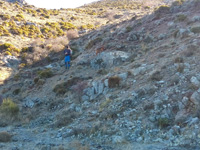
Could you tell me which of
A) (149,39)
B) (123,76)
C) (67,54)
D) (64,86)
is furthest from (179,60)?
(67,54)

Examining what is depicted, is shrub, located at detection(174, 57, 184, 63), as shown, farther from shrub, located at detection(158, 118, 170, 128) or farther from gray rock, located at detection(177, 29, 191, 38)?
gray rock, located at detection(177, 29, 191, 38)

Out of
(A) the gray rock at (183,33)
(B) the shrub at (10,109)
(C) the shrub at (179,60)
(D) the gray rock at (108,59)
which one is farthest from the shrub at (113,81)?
Result: (A) the gray rock at (183,33)

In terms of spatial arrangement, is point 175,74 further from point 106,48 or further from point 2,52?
point 2,52

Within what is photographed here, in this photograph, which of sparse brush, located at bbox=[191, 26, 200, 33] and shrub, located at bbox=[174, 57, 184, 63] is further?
sparse brush, located at bbox=[191, 26, 200, 33]

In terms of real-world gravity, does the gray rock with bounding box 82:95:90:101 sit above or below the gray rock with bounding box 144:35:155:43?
below

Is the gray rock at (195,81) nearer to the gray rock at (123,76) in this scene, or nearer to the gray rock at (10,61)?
the gray rock at (123,76)

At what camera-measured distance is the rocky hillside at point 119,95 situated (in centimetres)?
640

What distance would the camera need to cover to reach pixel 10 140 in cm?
771

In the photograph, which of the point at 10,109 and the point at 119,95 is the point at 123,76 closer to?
the point at 119,95

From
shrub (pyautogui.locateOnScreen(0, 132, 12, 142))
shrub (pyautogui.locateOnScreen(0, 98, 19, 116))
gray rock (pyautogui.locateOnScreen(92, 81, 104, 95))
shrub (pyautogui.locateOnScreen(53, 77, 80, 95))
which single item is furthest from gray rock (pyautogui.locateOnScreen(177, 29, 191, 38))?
shrub (pyautogui.locateOnScreen(0, 132, 12, 142))

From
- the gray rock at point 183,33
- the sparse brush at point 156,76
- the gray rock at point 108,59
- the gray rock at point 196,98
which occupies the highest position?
the gray rock at point 183,33

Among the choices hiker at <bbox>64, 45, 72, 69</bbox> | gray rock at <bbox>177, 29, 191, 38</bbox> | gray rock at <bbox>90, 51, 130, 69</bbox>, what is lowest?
gray rock at <bbox>90, 51, 130, 69</bbox>

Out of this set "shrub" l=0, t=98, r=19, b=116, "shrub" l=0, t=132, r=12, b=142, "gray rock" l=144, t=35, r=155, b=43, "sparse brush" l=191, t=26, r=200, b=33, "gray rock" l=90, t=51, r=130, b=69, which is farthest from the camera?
"gray rock" l=144, t=35, r=155, b=43

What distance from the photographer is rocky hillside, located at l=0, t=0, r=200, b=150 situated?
6402 millimetres
